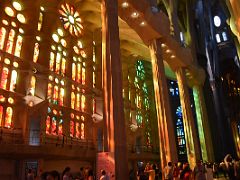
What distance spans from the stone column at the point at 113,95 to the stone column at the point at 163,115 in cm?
512

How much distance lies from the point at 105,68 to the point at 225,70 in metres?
32.3

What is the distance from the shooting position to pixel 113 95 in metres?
9.27

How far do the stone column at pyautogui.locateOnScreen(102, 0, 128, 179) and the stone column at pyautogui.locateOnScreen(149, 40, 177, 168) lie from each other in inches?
202

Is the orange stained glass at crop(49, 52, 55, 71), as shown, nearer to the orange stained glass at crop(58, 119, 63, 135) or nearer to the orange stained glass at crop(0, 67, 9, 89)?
the orange stained glass at crop(0, 67, 9, 89)

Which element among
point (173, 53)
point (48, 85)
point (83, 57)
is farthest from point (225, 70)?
point (48, 85)

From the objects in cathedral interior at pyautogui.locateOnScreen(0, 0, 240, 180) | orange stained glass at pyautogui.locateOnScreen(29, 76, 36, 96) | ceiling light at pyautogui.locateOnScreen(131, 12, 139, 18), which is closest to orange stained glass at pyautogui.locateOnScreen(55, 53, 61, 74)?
cathedral interior at pyautogui.locateOnScreen(0, 0, 240, 180)

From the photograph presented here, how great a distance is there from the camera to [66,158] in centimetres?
1583

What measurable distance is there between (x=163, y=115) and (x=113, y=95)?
18.5ft

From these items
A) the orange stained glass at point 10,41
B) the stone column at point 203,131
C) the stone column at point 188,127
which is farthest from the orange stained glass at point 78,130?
the stone column at point 203,131

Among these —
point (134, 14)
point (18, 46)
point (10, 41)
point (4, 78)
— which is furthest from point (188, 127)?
point (10, 41)

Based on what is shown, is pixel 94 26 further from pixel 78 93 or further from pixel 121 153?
pixel 121 153

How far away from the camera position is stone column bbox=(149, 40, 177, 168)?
13.2 meters

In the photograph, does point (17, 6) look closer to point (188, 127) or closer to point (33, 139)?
point (33, 139)

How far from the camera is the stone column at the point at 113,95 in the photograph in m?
8.43
